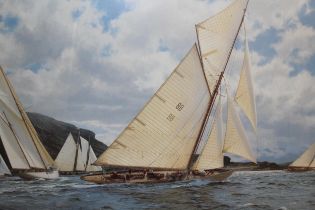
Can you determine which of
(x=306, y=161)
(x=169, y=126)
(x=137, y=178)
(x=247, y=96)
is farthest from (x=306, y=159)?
(x=137, y=178)

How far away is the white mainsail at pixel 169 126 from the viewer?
118ft

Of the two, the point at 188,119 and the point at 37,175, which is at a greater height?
the point at 188,119

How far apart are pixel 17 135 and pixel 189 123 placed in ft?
61.0

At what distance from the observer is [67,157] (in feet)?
293

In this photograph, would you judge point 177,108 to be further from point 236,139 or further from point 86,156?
point 86,156

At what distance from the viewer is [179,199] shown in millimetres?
28188

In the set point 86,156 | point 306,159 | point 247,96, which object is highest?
point 306,159

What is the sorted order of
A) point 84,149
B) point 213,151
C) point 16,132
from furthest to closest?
point 84,149 < point 16,132 < point 213,151

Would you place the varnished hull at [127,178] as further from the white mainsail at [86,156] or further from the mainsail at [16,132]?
the white mainsail at [86,156]

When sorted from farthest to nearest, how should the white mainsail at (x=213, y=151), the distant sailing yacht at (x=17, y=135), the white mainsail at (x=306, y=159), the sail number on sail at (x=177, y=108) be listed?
the white mainsail at (x=306, y=159) < the distant sailing yacht at (x=17, y=135) < the white mainsail at (x=213, y=151) < the sail number on sail at (x=177, y=108)

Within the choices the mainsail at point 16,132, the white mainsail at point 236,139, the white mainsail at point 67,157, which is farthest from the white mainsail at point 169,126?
the white mainsail at point 67,157

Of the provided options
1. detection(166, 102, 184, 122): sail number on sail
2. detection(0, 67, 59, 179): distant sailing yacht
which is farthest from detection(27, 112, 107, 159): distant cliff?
detection(166, 102, 184, 122): sail number on sail

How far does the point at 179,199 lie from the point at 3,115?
24264 millimetres

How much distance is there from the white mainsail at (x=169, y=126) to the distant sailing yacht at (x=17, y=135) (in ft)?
41.7
